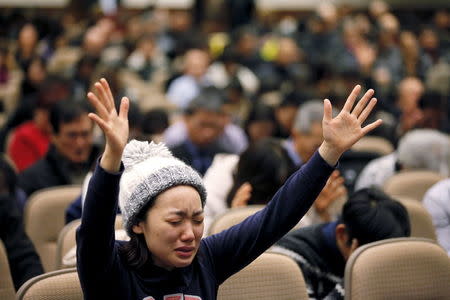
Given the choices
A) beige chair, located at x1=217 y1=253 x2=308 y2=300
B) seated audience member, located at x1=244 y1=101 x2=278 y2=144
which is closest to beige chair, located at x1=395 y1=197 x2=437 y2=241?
beige chair, located at x1=217 y1=253 x2=308 y2=300

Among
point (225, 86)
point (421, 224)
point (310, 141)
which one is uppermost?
point (310, 141)

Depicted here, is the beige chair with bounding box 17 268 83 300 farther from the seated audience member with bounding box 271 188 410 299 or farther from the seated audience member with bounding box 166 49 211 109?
the seated audience member with bounding box 166 49 211 109

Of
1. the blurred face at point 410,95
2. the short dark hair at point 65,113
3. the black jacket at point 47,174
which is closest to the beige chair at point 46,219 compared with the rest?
the black jacket at point 47,174

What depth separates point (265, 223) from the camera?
7.11 feet

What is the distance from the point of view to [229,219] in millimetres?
3273

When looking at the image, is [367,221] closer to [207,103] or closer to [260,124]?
[207,103]

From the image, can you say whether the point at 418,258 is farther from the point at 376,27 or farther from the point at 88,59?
the point at 376,27

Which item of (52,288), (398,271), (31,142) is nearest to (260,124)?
(31,142)

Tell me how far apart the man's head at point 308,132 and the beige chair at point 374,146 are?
1.07 m

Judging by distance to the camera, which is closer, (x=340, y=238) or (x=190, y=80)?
(x=340, y=238)

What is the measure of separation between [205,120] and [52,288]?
288cm

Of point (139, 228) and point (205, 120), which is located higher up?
point (139, 228)

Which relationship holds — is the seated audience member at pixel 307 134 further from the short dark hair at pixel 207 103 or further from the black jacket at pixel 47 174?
the black jacket at pixel 47 174

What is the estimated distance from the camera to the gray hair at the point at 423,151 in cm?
459
